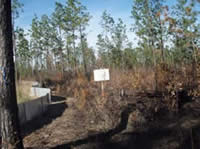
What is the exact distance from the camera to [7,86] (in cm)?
316

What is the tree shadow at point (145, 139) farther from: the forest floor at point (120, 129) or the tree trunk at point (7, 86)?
the tree trunk at point (7, 86)

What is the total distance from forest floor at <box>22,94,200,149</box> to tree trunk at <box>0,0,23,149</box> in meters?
1.00

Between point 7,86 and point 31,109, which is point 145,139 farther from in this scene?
point 31,109

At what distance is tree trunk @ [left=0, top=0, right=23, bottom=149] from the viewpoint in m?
3.13

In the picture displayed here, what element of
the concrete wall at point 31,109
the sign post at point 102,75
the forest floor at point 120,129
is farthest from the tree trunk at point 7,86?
the sign post at point 102,75

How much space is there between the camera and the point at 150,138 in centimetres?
396

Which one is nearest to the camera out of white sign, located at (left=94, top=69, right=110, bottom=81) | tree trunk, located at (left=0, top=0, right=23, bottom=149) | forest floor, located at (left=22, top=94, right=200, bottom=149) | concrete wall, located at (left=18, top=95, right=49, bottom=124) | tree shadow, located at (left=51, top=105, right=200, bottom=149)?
tree trunk, located at (left=0, top=0, right=23, bottom=149)

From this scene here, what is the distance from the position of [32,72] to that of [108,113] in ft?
84.2

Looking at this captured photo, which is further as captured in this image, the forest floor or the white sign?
the white sign

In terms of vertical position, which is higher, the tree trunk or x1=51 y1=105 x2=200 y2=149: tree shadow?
the tree trunk

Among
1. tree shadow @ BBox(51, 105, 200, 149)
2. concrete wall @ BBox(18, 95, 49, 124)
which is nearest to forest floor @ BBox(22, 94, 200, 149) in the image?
tree shadow @ BBox(51, 105, 200, 149)

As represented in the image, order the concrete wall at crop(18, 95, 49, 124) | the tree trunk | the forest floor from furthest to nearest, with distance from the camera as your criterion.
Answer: the concrete wall at crop(18, 95, 49, 124), the forest floor, the tree trunk

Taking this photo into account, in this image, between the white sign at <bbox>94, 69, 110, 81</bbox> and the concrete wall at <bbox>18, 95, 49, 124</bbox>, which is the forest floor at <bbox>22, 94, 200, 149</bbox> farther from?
the white sign at <bbox>94, 69, 110, 81</bbox>

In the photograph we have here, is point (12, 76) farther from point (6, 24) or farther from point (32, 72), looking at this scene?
point (32, 72)
